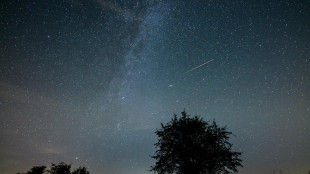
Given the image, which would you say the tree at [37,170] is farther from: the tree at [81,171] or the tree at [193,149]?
the tree at [193,149]

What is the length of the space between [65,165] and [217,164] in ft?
109

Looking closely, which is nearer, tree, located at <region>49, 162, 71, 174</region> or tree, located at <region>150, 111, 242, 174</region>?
tree, located at <region>150, 111, 242, 174</region>

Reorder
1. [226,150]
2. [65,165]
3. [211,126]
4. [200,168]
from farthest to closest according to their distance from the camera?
[65,165] < [211,126] < [226,150] < [200,168]

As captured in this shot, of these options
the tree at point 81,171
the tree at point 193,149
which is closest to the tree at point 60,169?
the tree at point 81,171

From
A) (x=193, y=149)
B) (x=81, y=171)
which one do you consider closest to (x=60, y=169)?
(x=81, y=171)

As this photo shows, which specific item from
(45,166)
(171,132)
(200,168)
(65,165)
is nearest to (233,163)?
(200,168)

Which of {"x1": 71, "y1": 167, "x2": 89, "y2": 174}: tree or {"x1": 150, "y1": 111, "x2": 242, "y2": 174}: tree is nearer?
{"x1": 150, "y1": 111, "x2": 242, "y2": 174}: tree

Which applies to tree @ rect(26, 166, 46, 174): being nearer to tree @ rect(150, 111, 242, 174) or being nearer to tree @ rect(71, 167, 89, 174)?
tree @ rect(71, 167, 89, 174)

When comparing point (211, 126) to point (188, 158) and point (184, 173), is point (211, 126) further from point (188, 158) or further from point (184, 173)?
point (184, 173)

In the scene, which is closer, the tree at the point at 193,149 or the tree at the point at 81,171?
the tree at the point at 193,149

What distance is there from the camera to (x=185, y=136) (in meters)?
18.2

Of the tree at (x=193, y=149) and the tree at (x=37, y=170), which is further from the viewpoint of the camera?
the tree at (x=37, y=170)

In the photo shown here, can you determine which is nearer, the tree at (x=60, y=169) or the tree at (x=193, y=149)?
the tree at (x=193, y=149)

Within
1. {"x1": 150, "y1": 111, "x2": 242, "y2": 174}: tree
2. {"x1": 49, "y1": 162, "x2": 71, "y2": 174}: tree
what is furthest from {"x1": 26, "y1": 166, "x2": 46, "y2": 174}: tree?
{"x1": 150, "y1": 111, "x2": 242, "y2": 174}: tree
